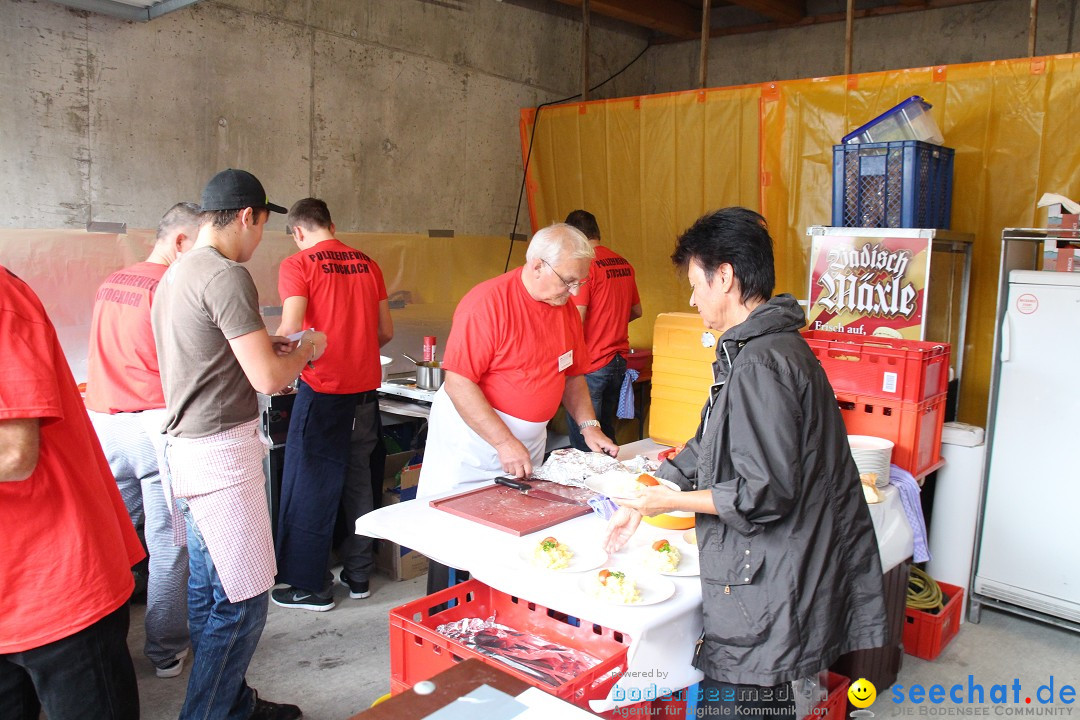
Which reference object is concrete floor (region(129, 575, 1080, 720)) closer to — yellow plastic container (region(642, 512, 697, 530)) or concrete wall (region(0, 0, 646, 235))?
yellow plastic container (region(642, 512, 697, 530))

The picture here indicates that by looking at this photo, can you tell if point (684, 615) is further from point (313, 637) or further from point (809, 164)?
point (809, 164)

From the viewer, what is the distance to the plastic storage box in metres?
3.90

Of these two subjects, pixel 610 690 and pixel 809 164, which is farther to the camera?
pixel 809 164

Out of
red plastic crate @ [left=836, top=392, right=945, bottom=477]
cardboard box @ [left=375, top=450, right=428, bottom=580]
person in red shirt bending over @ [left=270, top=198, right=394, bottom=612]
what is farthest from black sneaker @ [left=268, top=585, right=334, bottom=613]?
red plastic crate @ [left=836, top=392, right=945, bottom=477]

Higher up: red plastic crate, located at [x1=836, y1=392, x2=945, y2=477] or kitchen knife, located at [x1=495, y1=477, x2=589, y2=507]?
red plastic crate, located at [x1=836, y1=392, x2=945, y2=477]

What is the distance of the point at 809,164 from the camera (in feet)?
16.3

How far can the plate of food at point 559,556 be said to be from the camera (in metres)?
2.10

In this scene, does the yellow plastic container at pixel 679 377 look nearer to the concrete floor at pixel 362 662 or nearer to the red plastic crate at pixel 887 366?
the red plastic crate at pixel 887 366

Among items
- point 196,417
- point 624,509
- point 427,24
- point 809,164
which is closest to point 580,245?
point 624,509

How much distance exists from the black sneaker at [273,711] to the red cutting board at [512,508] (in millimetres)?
951

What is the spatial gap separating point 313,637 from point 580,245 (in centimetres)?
204

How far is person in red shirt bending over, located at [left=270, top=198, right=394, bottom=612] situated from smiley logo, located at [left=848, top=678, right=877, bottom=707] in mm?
2186

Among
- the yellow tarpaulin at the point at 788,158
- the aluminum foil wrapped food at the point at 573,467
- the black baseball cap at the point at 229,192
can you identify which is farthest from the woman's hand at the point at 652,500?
the yellow tarpaulin at the point at 788,158

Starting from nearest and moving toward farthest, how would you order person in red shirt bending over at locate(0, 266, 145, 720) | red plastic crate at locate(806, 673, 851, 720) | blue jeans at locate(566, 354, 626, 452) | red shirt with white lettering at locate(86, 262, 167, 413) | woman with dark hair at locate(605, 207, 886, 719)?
person in red shirt bending over at locate(0, 266, 145, 720) < woman with dark hair at locate(605, 207, 886, 719) < red plastic crate at locate(806, 673, 851, 720) < red shirt with white lettering at locate(86, 262, 167, 413) < blue jeans at locate(566, 354, 626, 452)
